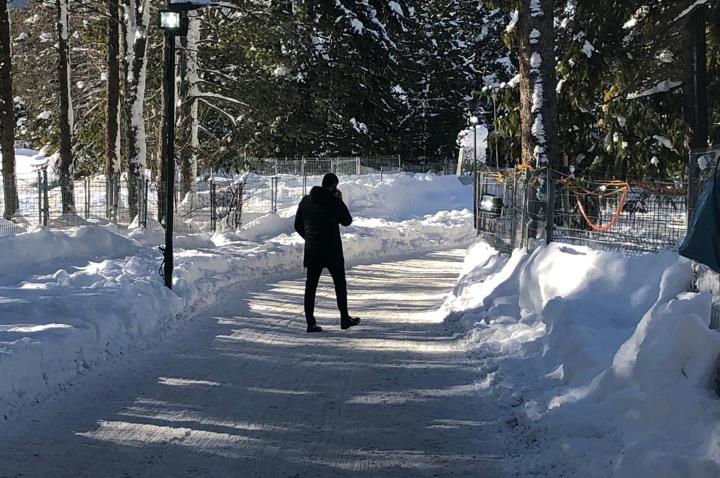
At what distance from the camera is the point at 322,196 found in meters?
9.91

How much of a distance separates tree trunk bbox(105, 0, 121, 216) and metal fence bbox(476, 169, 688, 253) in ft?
52.4

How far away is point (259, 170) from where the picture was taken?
122 feet

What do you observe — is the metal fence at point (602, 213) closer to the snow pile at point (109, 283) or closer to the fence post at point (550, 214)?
the fence post at point (550, 214)

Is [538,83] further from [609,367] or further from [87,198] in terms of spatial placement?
[87,198]

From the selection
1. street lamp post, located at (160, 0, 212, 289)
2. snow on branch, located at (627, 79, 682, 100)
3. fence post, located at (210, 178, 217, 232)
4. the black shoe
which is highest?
snow on branch, located at (627, 79, 682, 100)

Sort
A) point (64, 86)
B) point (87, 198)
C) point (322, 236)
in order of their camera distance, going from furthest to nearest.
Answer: point (64, 86)
point (87, 198)
point (322, 236)

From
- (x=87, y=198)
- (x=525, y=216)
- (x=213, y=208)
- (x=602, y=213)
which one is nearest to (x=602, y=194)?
(x=602, y=213)

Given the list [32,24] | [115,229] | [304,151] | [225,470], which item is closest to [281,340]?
[225,470]

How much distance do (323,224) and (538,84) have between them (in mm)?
6338

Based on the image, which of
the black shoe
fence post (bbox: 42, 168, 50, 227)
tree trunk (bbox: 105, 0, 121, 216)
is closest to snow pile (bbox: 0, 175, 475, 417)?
the black shoe

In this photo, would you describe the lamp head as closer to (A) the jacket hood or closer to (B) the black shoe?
(A) the jacket hood

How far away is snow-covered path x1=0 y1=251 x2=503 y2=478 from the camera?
5.14 m

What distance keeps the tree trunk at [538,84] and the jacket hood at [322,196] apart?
579cm

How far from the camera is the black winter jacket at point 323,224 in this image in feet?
32.4
